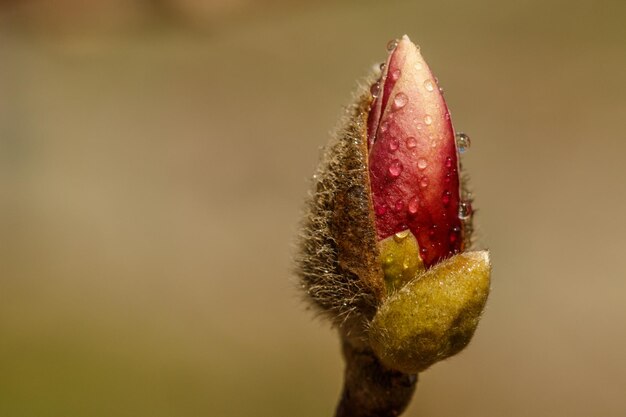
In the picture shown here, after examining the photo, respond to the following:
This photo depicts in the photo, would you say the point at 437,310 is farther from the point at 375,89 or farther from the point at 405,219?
the point at 375,89

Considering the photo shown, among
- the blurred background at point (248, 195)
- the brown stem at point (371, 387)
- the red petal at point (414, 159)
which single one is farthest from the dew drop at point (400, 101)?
the blurred background at point (248, 195)

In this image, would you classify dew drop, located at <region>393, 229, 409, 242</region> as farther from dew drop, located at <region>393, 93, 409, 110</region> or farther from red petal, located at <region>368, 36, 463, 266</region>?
dew drop, located at <region>393, 93, 409, 110</region>

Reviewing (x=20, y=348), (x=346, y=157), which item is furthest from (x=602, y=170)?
(x=346, y=157)

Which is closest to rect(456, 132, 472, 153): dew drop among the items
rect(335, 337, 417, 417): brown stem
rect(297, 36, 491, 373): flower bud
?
rect(297, 36, 491, 373): flower bud

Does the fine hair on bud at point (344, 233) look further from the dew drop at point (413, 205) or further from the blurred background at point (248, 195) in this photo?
the blurred background at point (248, 195)

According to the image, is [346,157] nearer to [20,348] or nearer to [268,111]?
[20,348]

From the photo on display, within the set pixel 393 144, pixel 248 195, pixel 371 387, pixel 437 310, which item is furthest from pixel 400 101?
pixel 248 195
